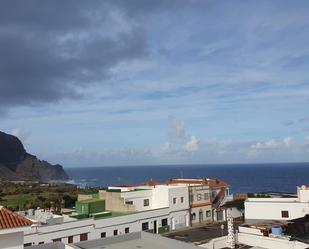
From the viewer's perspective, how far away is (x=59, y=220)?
151 feet

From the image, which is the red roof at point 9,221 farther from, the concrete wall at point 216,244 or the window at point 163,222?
the window at point 163,222

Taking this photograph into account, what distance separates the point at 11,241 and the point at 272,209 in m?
42.6

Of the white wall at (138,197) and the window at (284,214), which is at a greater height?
the white wall at (138,197)

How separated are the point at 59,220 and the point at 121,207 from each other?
9.53 meters

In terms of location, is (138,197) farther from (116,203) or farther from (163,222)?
(163,222)

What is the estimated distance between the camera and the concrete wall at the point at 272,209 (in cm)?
5506

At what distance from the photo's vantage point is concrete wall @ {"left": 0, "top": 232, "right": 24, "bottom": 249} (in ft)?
67.3

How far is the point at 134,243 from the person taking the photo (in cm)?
2770

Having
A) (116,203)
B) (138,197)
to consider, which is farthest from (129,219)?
(138,197)

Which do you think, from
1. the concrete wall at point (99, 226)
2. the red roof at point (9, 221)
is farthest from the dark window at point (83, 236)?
the red roof at point (9, 221)

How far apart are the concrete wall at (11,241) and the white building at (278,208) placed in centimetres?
4195

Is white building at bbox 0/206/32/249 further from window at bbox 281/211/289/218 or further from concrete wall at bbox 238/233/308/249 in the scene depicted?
window at bbox 281/211/289/218

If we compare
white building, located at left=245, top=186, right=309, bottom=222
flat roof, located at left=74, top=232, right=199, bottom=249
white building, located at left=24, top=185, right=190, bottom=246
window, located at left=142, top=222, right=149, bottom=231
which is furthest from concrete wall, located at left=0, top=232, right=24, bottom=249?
white building, located at left=245, top=186, right=309, bottom=222

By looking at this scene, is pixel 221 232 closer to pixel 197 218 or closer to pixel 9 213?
pixel 197 218
